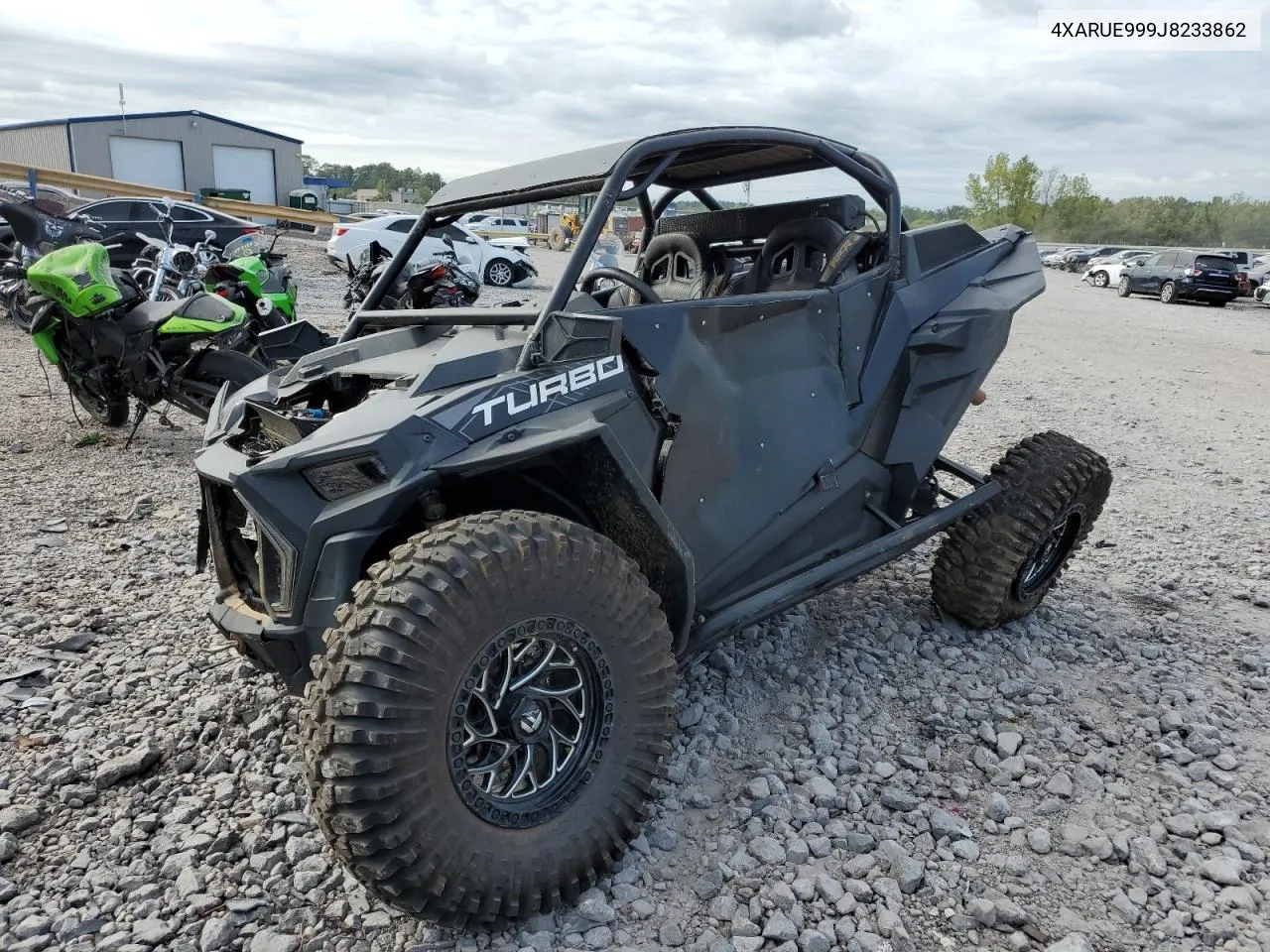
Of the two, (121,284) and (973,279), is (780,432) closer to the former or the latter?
(973,279)

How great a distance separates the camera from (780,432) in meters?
3.43

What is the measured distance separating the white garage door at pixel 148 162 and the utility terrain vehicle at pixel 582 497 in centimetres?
4860

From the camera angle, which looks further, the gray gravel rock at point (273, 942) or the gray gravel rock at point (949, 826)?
the gray gravel rock at point (949, 826)

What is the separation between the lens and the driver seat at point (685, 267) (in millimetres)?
4301

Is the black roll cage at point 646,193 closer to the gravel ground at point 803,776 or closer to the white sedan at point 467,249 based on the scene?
the gravel ground at point 803,776

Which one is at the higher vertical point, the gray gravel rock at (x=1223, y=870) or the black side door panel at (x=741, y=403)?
the black side door panel at (x=741, y=403)

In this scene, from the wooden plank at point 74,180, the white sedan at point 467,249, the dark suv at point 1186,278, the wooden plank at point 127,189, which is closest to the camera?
the white sedan at point 467,249

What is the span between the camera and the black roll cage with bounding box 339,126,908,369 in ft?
10.0

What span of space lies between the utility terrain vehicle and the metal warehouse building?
49.0 m

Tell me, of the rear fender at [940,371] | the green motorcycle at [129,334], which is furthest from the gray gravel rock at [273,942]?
the green motorcycle at [129,334]

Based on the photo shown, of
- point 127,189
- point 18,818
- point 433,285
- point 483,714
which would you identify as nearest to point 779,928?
point 483,714

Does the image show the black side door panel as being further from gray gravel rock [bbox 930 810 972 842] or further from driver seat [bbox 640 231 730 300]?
gray gravel rock [bbox 930 810 972 842]

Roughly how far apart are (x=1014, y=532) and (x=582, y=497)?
218cm

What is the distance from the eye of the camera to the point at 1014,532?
4148 mm
